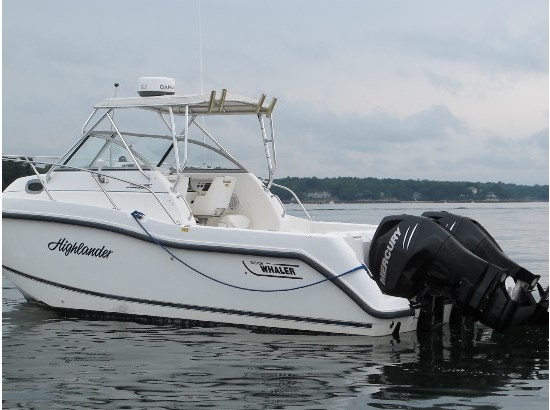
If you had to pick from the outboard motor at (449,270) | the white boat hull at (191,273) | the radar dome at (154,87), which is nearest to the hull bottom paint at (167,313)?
the white boat hull at (191,273)

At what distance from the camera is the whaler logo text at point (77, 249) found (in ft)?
28.0

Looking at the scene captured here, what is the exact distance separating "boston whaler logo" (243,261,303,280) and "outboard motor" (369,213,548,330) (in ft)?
2.27

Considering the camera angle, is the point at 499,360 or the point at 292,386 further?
the point at 499,360

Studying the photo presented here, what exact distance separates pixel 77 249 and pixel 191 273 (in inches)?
49.5

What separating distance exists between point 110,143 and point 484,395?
16.7 feet

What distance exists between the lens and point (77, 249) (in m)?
8.67

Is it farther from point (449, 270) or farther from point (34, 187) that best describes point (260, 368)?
point (34, 187)

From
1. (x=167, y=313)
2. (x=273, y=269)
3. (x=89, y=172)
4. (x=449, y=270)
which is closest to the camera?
(x=449, y=270)

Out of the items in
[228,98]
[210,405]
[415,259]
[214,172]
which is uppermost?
[228,98]

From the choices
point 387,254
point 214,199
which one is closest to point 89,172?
point 214,199

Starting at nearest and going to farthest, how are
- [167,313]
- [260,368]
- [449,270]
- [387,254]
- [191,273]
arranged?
1. [260,368]
2. [449,270]
3. [387,254]
4. [191,273]
5. [167,313]

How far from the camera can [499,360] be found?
6895 mm

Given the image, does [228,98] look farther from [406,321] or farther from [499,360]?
[499,360]

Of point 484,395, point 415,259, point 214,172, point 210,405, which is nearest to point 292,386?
point 210,405
